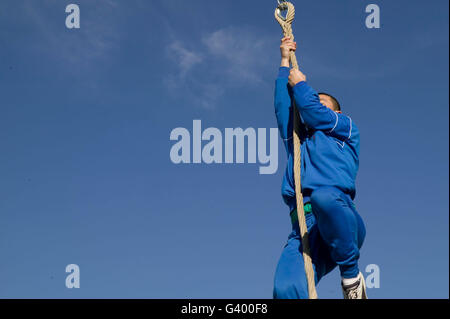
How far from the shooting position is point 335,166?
Answer: 4.25 meters

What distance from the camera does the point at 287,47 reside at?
4754 mm

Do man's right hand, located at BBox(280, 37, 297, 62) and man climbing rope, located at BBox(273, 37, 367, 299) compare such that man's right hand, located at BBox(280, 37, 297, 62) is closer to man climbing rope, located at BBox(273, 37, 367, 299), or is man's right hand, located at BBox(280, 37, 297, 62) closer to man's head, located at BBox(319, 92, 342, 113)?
man climbing rope, located at BBox(273, 37, 367, 299)

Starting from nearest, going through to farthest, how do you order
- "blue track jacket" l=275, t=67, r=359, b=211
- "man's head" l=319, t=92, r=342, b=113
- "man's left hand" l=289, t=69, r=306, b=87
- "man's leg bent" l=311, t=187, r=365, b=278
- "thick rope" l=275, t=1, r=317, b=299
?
"man's leg bent" l=311, t=187, r=365, b=278, "thick rope" l=275, t=1, r=317, b=299, "blue track jacket" l=275, t=67, r=359, b=211, "man's left hand" l=289, t=69, r=306, b=87, "man's head" l=319, t=92, r=342, b=113

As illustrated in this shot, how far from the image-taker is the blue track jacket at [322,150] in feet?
13.9

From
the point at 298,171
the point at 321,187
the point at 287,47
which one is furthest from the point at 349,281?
the point at 287,47

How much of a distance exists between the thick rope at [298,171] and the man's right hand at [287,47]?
4cm

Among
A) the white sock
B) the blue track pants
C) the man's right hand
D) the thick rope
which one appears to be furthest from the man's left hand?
the white sock

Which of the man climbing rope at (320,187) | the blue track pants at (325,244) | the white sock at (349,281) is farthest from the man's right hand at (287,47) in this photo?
the white sock at (349,281)

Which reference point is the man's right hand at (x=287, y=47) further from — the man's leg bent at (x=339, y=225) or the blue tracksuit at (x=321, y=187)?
the man's leg bent at (x=339, y=225)

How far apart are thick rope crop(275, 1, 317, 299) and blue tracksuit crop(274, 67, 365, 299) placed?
0.15ft

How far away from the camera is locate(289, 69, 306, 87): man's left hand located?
446 centimetres
